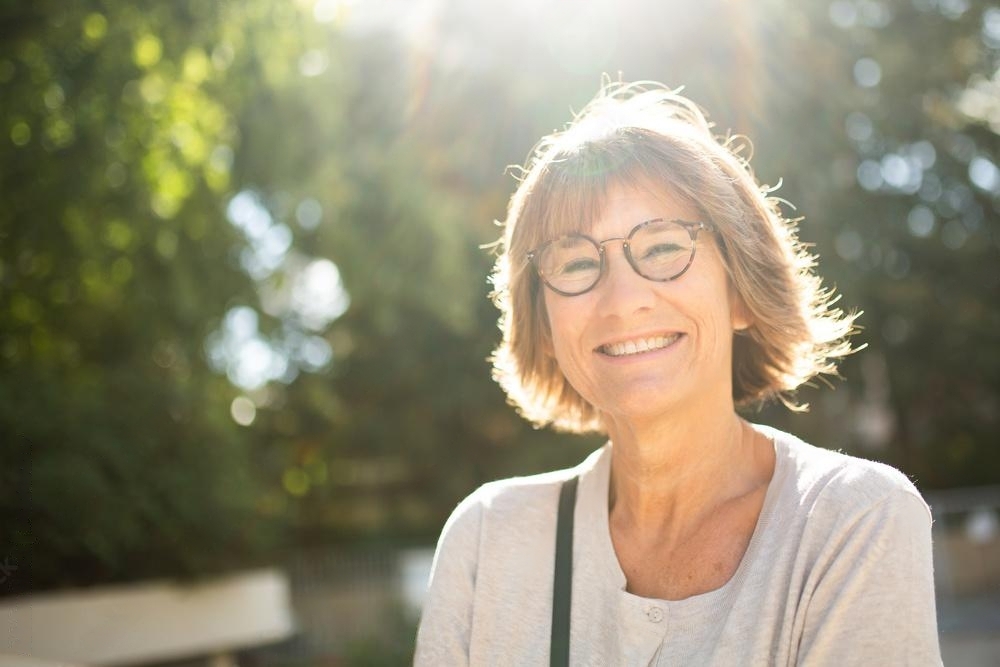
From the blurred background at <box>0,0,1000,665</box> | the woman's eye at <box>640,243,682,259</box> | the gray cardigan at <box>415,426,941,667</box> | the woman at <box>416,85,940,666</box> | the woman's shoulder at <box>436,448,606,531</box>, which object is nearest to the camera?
the gray cardigan at <box>415,426,941,667</box>

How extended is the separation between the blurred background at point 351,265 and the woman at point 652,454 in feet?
17.8

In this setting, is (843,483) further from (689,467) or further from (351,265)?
(351,265)

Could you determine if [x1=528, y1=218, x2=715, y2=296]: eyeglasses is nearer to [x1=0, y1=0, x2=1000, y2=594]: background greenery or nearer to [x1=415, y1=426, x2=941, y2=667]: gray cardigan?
[x1=415, y1=426, x2=941, y2=667]: gray cardigan

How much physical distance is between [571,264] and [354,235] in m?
10.0

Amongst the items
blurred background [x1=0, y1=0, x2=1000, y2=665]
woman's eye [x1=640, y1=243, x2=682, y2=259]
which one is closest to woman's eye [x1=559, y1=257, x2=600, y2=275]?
woman's eye [x1=640, y1=243, x2=682, y2=259]

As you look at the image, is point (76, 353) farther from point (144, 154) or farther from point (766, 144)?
point (766, 144)

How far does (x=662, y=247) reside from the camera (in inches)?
85.9

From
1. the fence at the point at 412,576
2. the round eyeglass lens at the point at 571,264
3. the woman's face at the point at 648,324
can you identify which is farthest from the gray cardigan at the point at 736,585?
the fence at the point at 412,576

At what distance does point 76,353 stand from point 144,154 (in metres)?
2.14

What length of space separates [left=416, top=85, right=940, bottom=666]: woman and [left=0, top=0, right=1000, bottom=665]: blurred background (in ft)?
17.8

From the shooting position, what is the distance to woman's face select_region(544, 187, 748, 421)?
7.16 feet

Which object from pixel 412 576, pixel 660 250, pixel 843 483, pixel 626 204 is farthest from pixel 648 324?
pixel 412 576

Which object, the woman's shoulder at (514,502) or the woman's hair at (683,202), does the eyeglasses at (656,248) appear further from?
the woman's shoulder at (514,502)

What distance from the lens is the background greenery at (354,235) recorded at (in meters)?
7.79
